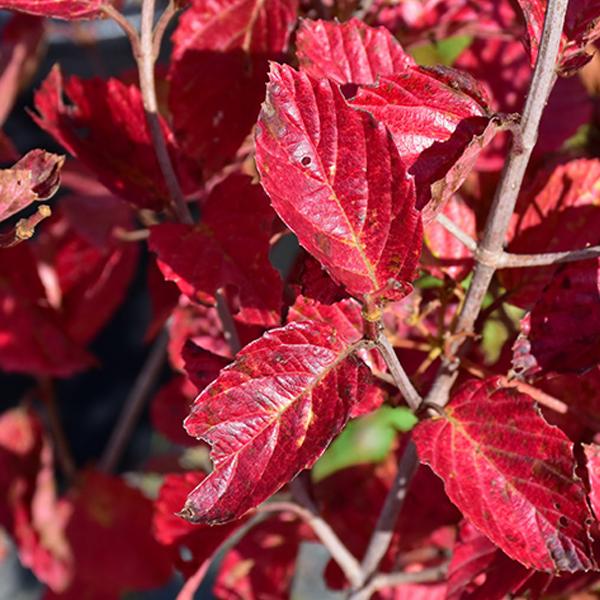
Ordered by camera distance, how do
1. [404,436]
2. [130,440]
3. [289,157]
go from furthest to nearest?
[130,440], [404,436], [289,157]

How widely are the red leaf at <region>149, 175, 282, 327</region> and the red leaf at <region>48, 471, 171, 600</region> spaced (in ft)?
2.38

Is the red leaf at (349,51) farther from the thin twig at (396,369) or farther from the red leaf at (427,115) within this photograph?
the thin twig at (396,369)

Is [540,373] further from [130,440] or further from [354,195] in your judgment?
[130,440]

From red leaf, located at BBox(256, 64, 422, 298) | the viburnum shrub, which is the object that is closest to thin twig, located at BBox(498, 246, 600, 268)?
the viburnum shrub

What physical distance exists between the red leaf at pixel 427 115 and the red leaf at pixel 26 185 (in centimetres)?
19

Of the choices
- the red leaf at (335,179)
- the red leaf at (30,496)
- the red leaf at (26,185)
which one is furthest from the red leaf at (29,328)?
the red leaf at (335,179)

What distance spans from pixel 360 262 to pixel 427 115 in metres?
0.10

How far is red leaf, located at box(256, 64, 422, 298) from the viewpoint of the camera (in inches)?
18.6

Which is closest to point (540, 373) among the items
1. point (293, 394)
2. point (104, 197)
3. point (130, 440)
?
point (293, 394)

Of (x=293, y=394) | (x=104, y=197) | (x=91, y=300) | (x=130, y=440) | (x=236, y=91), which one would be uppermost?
(x=236, y=91)

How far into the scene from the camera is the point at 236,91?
693 millimetres

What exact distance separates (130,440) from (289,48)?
1427 mm

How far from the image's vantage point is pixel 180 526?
751mm

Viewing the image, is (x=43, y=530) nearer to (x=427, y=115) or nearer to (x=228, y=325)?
(x=228, y=325)
